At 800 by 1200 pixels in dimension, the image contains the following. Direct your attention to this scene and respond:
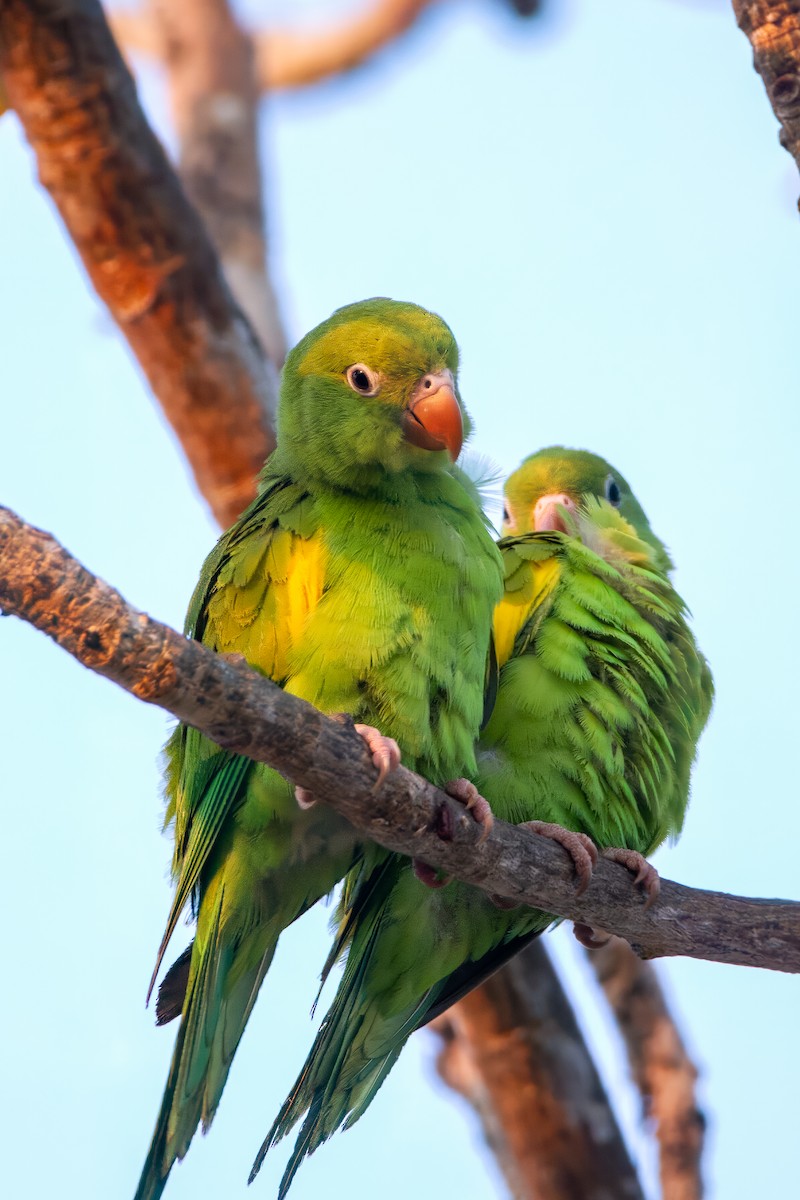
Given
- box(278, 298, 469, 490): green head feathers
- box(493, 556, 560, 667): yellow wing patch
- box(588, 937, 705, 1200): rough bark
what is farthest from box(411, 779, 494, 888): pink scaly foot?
box(588, 937, 705, 1200): rough bark

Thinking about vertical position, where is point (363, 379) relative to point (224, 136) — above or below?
below

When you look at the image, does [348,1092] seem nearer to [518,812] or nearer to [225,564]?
[518,812]

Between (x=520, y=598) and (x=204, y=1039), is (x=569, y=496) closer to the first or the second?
(x=520, y=598)

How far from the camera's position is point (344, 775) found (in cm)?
268

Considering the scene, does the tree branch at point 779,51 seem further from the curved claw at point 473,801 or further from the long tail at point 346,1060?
the long tail at point 346,1060

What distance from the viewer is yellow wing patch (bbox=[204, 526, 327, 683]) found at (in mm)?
3256

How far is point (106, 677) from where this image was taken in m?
2.30

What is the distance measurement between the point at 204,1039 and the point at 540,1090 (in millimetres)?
2209

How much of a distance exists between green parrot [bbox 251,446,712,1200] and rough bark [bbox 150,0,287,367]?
133 inches

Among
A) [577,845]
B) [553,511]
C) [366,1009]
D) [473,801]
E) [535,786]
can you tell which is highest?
[553,511]

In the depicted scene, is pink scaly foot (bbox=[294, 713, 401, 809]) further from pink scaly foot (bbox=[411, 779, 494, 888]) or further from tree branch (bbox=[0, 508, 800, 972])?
pink scaly foot (bbox=[411, 779, 494, 888])

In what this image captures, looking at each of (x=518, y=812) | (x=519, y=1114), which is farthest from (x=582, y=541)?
(x=519, y=1114)

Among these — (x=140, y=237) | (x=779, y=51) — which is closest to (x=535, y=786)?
(x=779, y=51)

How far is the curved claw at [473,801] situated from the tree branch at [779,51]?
181cm
